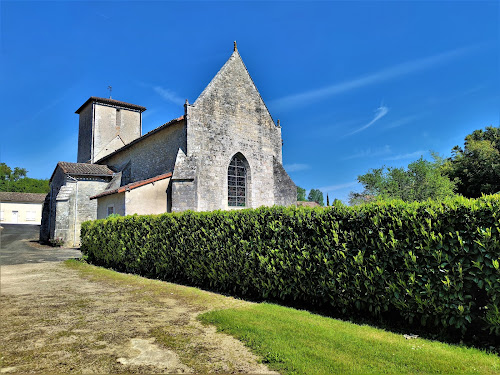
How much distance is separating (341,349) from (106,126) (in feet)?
105

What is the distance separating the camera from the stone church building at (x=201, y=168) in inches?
643

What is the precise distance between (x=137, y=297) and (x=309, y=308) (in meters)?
4.15

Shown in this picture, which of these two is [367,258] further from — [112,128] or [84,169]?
[112,128]

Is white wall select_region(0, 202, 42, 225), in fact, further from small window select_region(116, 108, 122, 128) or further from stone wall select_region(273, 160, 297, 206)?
stone wall select_region(273, 160, 297, 206)

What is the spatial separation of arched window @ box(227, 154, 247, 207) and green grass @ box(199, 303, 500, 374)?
41.2ft

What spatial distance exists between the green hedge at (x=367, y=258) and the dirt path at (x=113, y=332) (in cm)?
106

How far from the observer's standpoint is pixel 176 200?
15.6 m

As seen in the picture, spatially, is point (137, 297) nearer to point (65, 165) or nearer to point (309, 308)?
point (309, 308)

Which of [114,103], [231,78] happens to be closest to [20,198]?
[114,103]

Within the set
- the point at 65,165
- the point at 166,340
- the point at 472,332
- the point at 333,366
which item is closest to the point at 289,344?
the point at 333,366

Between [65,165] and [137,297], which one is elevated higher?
[65,165]

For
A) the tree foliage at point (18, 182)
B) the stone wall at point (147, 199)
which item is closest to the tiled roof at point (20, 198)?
the tree foliage at point (18, 182)

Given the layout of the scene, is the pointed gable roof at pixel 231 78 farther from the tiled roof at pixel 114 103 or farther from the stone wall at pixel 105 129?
the stone wall at pixel 105 129

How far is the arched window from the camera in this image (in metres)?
18.1
